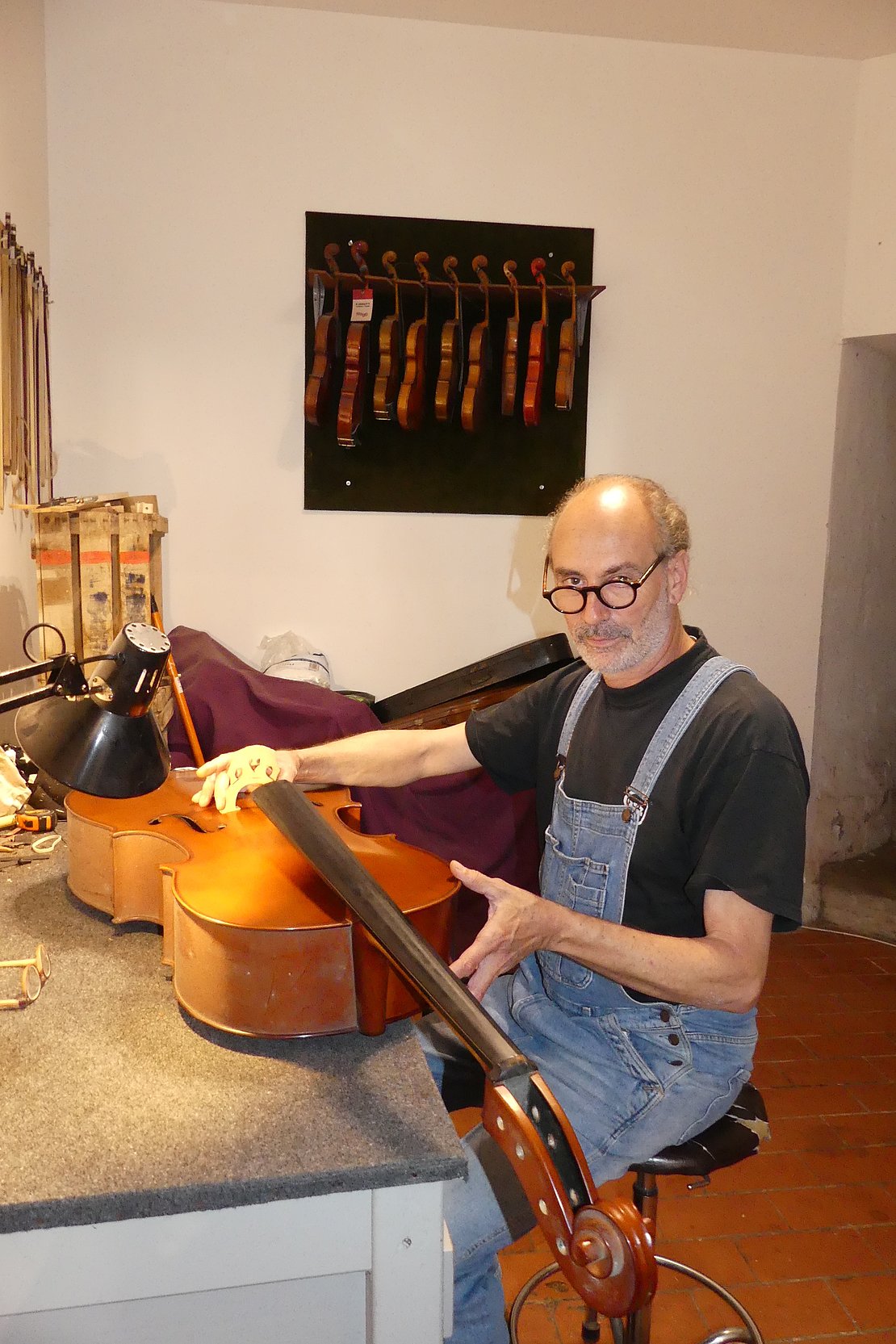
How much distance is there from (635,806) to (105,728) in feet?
2.82

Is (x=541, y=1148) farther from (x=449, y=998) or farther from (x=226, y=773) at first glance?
(x=226, y=773)

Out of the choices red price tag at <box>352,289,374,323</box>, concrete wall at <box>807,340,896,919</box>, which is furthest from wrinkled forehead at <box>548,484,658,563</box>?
concrete wall at <box>807,340,896,919</box>

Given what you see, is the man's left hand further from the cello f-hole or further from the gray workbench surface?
the cello f-hole

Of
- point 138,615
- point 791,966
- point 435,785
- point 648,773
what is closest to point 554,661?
point 435,785

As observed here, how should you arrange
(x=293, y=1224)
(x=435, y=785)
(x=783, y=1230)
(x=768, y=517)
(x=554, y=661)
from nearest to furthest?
(x=293, y=1224) < (x=783, y=1230) < (x=554, y=661) < (x=435, y=785) < (x=768, y=517)

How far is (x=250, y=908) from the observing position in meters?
1.20

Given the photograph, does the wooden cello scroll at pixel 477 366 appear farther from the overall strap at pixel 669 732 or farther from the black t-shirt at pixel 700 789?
the overall strap at pixel 669 732

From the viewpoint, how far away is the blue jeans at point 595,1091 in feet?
4.57

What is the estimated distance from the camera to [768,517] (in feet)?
13.8

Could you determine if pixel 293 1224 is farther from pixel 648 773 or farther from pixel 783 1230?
pixel 783 1230

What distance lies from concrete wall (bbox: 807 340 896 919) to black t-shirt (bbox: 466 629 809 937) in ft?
9.03

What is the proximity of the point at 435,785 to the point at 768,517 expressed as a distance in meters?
1.96

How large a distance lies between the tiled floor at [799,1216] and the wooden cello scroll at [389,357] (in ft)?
8.33

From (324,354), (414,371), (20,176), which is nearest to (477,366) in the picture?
(414,371)
